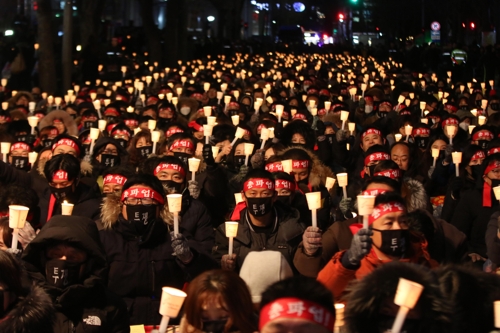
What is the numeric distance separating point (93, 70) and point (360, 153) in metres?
20.8

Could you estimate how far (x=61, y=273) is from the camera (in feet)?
18.9

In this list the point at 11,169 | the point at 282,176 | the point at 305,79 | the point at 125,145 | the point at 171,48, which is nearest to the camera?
the point at 282,176

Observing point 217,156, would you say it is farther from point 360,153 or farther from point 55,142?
point 360,153

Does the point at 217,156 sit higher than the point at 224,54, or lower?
lower

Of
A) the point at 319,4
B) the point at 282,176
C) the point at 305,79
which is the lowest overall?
the point at 282,176

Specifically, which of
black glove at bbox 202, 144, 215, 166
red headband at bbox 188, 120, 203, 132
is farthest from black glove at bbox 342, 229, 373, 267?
red headband at bbox 188, 120, 203, 132

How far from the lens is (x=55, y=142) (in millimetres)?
11031

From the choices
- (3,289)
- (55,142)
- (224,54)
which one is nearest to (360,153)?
(55,142)

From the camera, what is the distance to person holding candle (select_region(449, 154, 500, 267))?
30.6ft

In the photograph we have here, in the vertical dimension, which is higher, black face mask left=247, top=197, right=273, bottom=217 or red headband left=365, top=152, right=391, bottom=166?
red headband left=365, top=152, right=391, bottom=166

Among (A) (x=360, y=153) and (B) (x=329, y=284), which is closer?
(B) (x=329, y=284)

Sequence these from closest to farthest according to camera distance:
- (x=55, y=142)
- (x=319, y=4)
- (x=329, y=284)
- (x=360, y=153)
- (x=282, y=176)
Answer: (x=329, y=284)
(x=282, y=176)
(x=55, y=142)
(x=360, y=153)
(x=319, y=4)

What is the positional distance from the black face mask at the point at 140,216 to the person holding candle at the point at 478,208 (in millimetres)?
3070

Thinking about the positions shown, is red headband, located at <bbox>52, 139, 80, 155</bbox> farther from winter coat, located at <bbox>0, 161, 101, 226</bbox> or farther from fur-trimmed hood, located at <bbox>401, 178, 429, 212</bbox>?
fur-trimmed hood, located at <bbox>401, 178, 429, 212</bbox>
